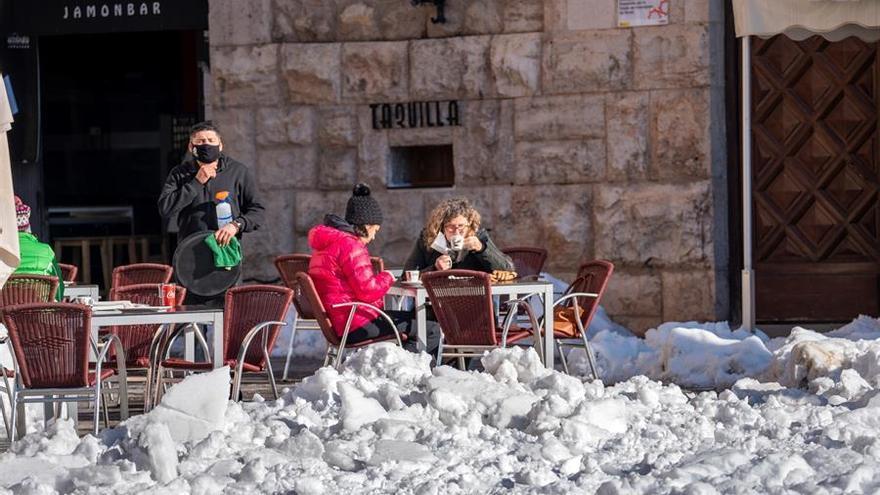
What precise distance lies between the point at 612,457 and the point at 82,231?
38.4 feet

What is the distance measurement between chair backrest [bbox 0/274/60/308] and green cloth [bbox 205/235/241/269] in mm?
1965

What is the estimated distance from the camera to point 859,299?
13.4m

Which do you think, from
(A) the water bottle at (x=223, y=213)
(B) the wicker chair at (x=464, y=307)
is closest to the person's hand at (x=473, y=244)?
(B) the wicker chair at (x=464, y=307)

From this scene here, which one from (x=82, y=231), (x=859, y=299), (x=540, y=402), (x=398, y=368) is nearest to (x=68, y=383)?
(x=398, y=368)

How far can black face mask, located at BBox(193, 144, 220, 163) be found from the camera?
37.4 ft

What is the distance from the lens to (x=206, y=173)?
453 inches

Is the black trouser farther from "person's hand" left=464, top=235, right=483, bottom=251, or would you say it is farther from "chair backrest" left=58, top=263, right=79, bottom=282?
"chair backrest" left=58, top=263, right=79, bottom=282

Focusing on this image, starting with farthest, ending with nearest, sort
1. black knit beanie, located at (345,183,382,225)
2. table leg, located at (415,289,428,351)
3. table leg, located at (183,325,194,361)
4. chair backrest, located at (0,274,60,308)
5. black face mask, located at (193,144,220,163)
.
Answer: black face mask, located at (193,144,220,163) → black knit beanie, located at (345,183,382,225) → table leg, located at (415,289,428,351) → table leg, located at (183,325,194,361) → chair backrest, located at (0,274,60,308)

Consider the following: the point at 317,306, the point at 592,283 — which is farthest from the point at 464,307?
the point at 592,283

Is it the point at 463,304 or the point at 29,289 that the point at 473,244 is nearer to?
the point at 463,304

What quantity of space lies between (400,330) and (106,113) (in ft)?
40.8

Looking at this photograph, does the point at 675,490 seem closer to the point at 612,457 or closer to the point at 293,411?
the point at 612,457

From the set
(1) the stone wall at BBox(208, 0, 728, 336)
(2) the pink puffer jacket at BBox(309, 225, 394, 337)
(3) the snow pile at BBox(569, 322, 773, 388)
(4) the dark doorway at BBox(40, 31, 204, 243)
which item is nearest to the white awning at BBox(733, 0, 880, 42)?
(1) the stone wall at BBox(208, 0, 728, 336)

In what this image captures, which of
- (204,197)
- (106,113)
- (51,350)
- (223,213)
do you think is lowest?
(51,350)
